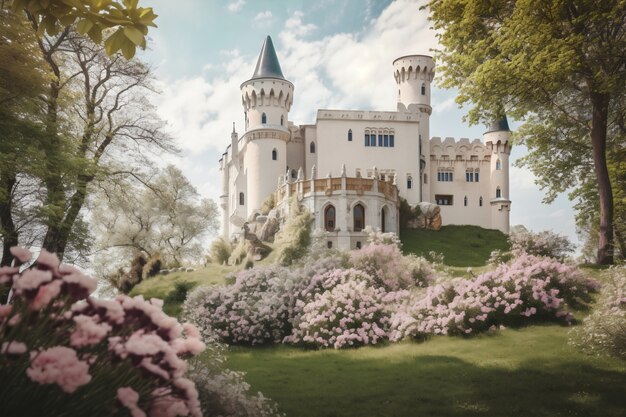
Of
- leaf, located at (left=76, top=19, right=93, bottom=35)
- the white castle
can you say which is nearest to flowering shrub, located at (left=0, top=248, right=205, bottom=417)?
leaf, located at (left=76, top=19, right=93, bottom=35)

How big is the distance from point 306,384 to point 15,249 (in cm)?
799

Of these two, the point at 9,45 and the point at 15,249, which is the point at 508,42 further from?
the point at 15,249

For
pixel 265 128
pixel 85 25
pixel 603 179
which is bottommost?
pixel 603 179

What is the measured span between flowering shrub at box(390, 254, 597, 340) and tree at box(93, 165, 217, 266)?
2685 centimetres

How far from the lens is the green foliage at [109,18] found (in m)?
5.40

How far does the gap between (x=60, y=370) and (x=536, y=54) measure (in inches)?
713

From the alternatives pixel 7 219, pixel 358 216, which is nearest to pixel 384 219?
pixel 358 216

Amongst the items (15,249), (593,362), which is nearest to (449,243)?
(593,362)

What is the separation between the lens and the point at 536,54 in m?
18.3

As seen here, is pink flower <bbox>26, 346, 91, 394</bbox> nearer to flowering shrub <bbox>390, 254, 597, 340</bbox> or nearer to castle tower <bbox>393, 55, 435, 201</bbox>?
flowering shrub <bbox>390, 254, 597, 340</bbox>

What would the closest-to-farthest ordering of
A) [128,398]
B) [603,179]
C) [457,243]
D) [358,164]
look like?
[128,398] < [603,179] < [457,243] < [358,164]

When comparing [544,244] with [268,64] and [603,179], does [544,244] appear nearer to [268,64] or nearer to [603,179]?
[603,179]

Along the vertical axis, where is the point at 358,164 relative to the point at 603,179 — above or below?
above

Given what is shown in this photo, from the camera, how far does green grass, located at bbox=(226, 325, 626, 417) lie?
9.30m
